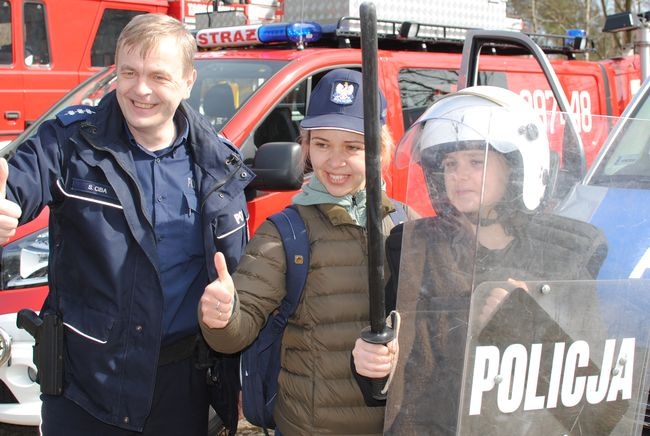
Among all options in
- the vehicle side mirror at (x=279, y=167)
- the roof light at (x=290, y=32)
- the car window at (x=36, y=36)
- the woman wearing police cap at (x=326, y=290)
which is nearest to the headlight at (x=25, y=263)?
the vehicle side mirror at (x=279, y=167)

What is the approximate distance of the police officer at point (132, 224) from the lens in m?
2.06

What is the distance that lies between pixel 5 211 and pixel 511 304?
43.9 inches

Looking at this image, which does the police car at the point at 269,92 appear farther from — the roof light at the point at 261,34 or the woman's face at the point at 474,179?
the woman's face at the point at 474,179

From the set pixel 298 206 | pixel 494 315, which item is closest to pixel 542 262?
pixel 494 315

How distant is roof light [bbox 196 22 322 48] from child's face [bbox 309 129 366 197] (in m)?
2.58

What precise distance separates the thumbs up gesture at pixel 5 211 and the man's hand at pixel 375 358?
2.75ft

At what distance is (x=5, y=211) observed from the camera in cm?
179

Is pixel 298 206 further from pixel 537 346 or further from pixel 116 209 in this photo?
pixel 537 346

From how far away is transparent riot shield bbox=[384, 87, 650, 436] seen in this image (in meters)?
1.48

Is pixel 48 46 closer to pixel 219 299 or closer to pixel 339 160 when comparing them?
pixel 339 160

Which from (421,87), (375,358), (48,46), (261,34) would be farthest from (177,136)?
(48,46)

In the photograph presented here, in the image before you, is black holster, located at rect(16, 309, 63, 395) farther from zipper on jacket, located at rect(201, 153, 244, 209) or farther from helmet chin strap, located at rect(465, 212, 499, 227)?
helmet chin strap, located at rect(465, 212, 499, 227)

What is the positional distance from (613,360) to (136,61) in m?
Result: 1.38

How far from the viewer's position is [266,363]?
211 centimetres
